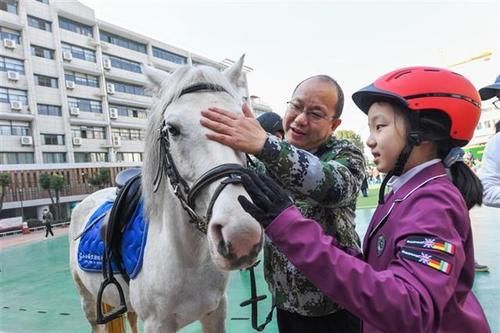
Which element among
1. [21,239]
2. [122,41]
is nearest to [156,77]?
[21,239]

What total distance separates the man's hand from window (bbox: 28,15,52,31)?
1209 inches

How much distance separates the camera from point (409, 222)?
0.78m

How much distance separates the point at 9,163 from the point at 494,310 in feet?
87.2

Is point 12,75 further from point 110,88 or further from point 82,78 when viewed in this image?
point 110,88

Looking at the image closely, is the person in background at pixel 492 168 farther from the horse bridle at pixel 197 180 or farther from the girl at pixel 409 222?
the horse bridle at pixel 197 180

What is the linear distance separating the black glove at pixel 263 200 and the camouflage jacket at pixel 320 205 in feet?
0.65

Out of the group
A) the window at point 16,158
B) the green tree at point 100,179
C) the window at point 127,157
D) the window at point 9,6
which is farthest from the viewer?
the window at point 127,157

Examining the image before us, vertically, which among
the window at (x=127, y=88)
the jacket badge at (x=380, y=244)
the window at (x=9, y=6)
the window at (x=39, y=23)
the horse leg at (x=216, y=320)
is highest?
the window at (x=9, y=6)

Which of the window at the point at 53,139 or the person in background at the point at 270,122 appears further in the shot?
the window at the point at 53,139

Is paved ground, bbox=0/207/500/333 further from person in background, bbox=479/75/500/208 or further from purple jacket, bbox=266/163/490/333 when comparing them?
purple jacket, bbox=266/163/490/333

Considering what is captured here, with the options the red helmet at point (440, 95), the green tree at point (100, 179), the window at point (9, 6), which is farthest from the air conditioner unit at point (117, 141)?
the red helmet at point (440, 95)

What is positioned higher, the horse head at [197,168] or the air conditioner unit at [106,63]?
the air conditioner unit at [106,63]

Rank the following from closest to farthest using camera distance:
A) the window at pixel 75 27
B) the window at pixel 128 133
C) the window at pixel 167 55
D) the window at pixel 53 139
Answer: the window at pixel 53 139 → the window at pixel 75 27 → the window at pixel 128 133 → the window at pixel 167 55

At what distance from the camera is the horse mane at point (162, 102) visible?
131cm
